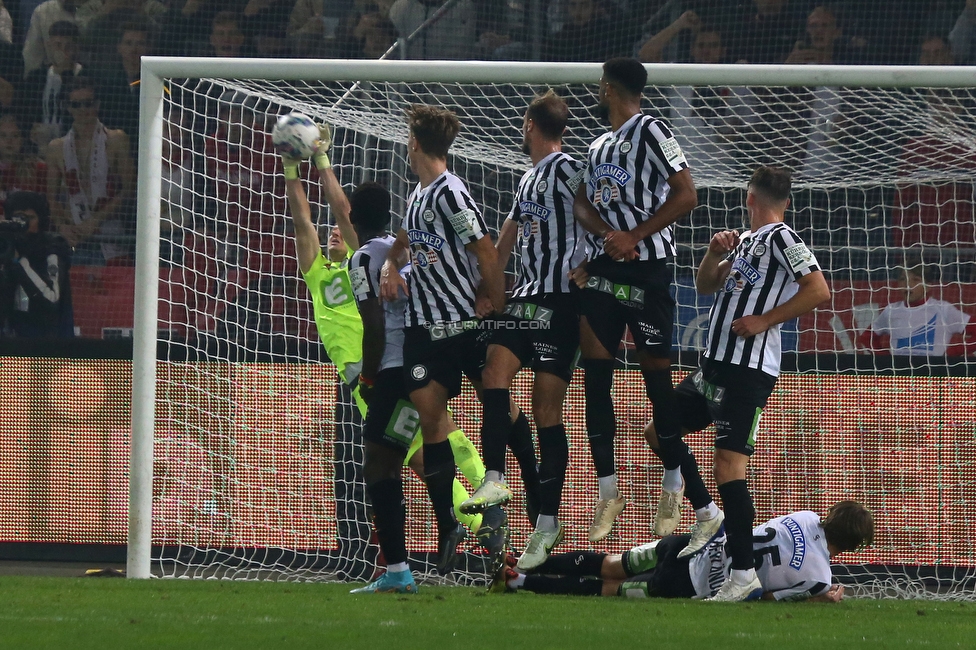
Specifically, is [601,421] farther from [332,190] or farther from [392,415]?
[332,190]

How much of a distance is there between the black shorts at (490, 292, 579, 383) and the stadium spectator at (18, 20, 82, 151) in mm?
6739

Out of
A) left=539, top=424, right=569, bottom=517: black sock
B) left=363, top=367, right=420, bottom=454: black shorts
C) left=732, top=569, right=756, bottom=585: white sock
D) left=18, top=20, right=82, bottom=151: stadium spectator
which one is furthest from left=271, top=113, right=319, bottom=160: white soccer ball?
left=18, top=20, right=82, bottom=151: stadium spectator

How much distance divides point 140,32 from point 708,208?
611 cm

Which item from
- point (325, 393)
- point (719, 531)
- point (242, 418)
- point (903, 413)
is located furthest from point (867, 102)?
point (242, 418)

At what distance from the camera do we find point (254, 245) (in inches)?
347

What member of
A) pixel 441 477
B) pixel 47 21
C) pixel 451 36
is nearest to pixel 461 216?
pixel 441 477

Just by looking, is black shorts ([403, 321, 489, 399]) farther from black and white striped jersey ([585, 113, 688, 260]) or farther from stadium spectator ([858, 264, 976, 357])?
stadium spectator ([858, 264, 976, 357])

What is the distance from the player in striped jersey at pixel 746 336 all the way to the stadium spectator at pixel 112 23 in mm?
7618

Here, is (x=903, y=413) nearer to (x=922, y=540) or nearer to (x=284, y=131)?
(x=922, y=540)

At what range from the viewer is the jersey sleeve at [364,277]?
6.25 meters

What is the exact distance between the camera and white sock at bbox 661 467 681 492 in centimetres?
615

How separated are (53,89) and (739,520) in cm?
835

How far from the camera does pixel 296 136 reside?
20.9 ft

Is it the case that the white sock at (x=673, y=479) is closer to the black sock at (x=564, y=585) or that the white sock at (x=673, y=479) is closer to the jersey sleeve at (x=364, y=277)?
the black sock at (x=564, y=585)
